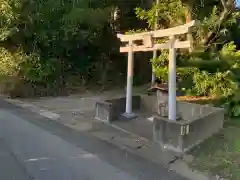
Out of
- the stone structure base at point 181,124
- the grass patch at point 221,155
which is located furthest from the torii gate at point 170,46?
the grass patch at point 221,155

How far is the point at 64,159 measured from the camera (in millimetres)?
5836

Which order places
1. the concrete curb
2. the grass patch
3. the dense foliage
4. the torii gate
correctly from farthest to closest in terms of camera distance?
the dense foliage
the torii gate
the grass patch
the concrete curb

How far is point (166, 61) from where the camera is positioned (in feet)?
39.9

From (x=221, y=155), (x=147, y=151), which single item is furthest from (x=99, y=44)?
(x=221, y=155)

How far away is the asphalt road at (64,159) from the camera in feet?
16.8

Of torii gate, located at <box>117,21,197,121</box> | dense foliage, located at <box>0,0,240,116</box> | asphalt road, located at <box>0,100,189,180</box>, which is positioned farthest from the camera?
dense foliage, located at <box>0,0,240,116</box>

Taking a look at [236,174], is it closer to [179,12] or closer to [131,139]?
[131,139]

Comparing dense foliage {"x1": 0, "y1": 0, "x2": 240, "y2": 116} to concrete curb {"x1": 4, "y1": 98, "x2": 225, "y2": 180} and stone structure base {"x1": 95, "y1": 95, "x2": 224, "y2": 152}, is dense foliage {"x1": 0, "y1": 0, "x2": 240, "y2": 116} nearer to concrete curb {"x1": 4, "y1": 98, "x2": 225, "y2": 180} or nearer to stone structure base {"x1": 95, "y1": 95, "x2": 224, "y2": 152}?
stone structure base {"x1": 95, "y1": 95, "x2": 224, "y2": 152}

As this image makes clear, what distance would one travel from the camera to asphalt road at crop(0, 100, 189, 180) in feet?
16.8

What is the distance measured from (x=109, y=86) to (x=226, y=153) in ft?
37.7

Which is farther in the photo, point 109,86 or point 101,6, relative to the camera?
point 109,86

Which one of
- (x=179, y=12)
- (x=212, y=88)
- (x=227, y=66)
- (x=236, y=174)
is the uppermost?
(x=179, y=12)

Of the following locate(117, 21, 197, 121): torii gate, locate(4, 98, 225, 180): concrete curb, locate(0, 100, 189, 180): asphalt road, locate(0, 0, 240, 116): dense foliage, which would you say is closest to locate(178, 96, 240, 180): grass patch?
locate(4, 98, 225, 180): concrete curb

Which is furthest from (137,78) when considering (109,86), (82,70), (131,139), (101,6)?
(131,139)
